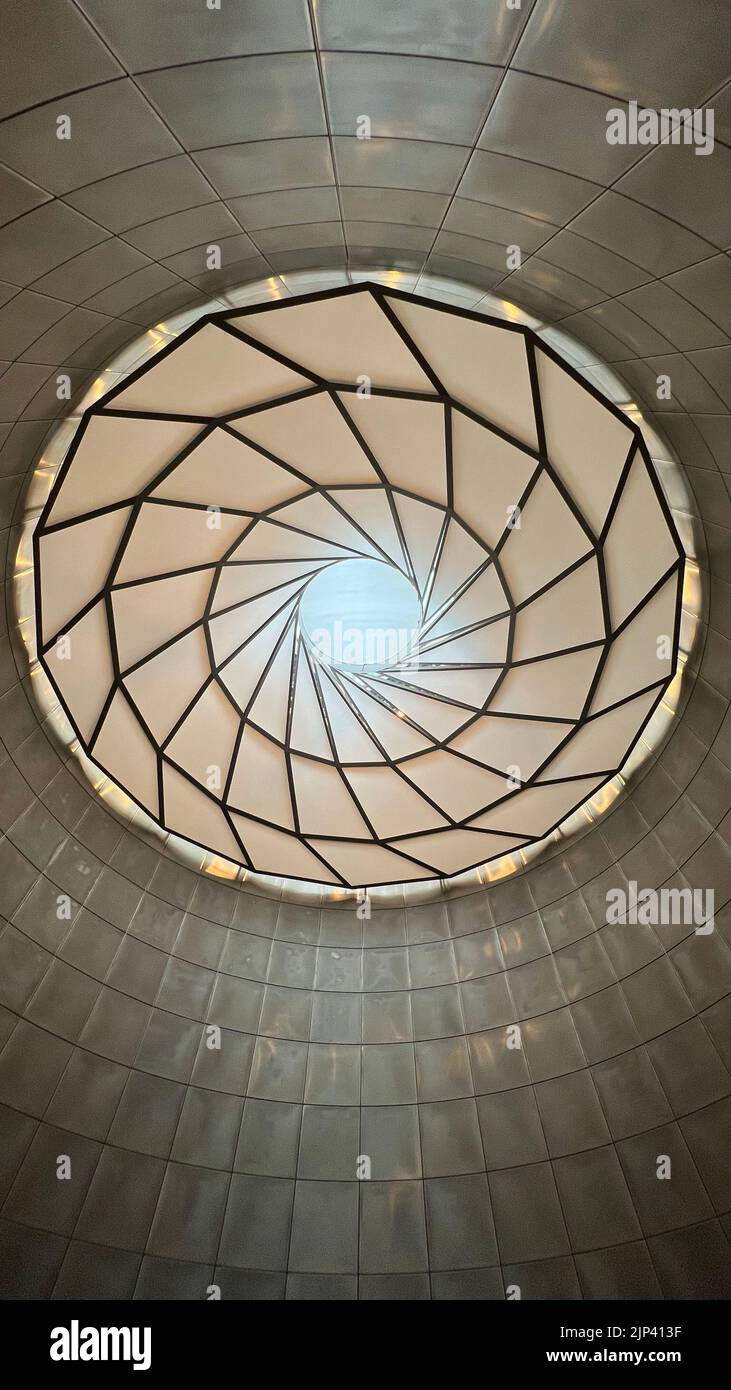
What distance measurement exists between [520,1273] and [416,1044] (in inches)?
162

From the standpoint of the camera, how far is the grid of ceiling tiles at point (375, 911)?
632 centimetres

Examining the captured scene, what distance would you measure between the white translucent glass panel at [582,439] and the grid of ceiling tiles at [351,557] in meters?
0.03

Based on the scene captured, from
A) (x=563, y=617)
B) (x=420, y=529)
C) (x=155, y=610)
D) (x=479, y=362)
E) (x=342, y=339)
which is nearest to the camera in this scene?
(x=342, y=339)

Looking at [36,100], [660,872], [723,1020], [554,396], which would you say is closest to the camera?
[36,100]

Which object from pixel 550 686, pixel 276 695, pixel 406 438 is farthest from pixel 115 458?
pixel 550 686

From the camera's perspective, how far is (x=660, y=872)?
1459cm

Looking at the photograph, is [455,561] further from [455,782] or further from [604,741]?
[455,782]

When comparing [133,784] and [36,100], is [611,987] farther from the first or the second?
[36,100]

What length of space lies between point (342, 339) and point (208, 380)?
1822 millimetres

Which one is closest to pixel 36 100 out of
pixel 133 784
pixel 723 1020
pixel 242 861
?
pixel 133 784

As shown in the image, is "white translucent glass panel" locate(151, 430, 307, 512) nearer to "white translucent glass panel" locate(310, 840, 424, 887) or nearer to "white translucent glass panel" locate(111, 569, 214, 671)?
"white translucent glass panel" locate(111, 569, 214, 671)

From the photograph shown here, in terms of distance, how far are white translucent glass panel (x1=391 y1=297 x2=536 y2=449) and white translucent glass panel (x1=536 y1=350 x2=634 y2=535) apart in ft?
0.84

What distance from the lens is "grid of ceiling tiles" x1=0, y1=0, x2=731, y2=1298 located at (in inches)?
249

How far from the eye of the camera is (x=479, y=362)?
10.3 metres
